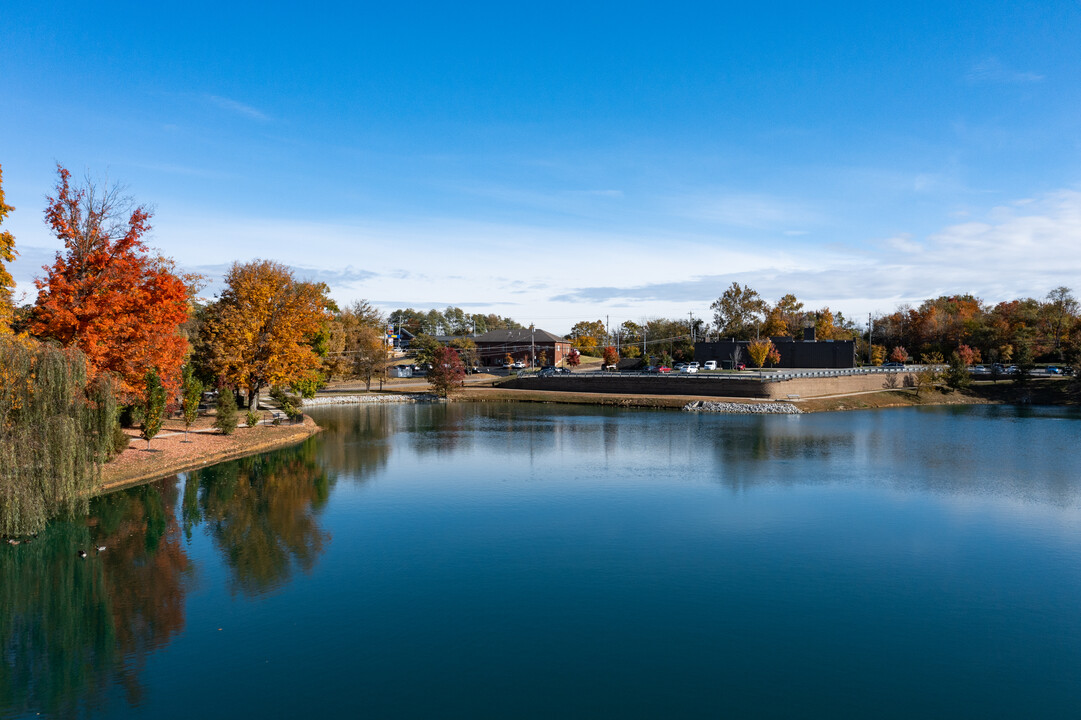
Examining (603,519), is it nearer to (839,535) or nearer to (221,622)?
(839,535)

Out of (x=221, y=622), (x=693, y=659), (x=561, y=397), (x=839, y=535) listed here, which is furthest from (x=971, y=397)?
(x=221, y=622)

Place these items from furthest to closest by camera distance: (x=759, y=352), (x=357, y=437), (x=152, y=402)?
1. (x=759, y=352)
2. (x=357, y=437)
3. (x=152, y=402)

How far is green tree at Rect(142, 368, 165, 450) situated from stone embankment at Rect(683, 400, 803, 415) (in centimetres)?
4216

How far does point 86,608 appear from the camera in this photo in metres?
15.3

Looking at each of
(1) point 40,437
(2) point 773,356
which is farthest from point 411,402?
(1) point 40,437

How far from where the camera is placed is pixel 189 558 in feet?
62.5

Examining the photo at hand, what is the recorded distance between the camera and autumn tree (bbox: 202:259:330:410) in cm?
4341

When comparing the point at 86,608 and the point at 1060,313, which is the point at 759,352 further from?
the point at 86,608

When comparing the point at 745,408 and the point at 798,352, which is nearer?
the point at 745,408

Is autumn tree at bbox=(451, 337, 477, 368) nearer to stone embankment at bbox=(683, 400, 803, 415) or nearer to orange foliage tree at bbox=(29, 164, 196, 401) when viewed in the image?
stone embankment at bbox=(683, 400, 803, 415)

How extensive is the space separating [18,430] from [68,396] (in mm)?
1671

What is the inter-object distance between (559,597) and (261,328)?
118 feet

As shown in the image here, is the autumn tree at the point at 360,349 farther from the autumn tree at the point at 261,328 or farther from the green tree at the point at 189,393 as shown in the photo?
the green tree at the point at 189,393

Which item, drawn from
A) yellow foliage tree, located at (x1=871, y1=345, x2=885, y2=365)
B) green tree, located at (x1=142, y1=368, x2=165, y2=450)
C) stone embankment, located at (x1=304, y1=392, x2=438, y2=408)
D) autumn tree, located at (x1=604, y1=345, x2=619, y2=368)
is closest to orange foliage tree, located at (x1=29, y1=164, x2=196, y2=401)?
green tree, located at (x1=142, y1=368, x2=165, y2=450)
